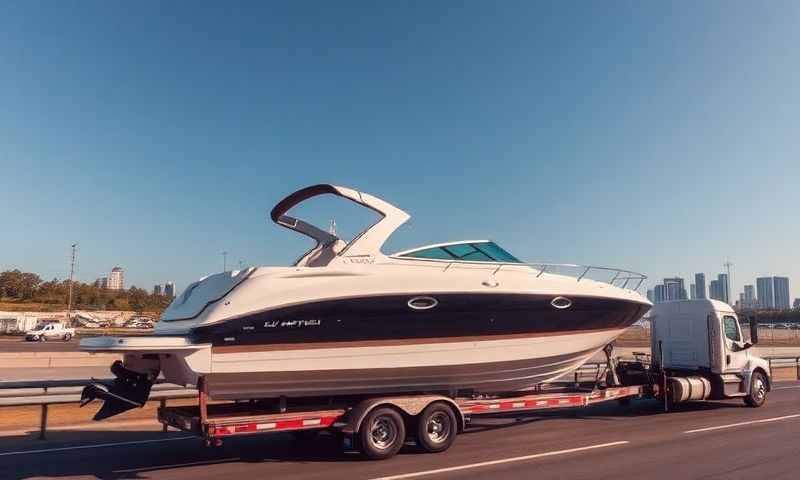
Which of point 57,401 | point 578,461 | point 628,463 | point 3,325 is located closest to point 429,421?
point 578,461

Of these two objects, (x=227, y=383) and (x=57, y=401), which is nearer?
(x=227, y=383)

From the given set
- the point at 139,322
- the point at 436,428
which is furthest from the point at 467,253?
the point at 139,322

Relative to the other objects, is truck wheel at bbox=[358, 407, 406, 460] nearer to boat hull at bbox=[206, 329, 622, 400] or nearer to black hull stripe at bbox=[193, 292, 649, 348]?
boat hull at bbox=[206, 329, 622, 400]

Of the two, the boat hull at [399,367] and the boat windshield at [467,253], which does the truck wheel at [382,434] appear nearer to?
the boat hull at [399,367]

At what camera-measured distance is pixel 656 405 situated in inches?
558

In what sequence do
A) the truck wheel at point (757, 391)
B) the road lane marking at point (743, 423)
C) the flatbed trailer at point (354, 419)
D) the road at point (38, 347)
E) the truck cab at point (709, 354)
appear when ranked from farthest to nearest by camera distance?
the road at point (38, 347) < the truck wheel at point (757, 391) < the truck cab at point (709, 354) < the road lane marking at point (743, 423) < the flatbed trailer at point (354, 419)

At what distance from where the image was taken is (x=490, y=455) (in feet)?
28.4

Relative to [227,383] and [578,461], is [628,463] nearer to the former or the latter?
[578,461]

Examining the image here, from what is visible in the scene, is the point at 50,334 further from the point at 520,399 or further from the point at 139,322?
the point at 520,399

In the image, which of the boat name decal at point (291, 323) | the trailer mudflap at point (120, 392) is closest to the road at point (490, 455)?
the trailer mudflap at point (120, 392)

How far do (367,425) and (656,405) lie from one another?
8964 mm

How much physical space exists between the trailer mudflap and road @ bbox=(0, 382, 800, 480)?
2.56ft

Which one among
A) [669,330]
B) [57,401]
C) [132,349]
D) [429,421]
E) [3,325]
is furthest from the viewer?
[3,325]

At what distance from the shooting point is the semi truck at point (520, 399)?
7891mm
